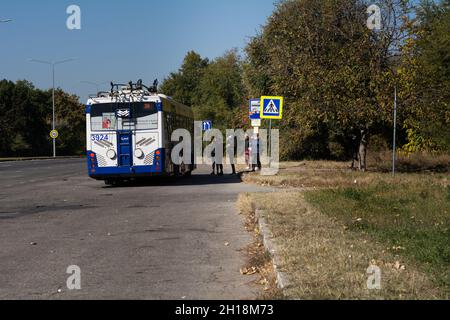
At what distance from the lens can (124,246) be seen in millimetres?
9805

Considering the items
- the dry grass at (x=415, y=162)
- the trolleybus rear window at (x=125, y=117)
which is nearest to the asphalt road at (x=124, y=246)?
the trolleybus rear window at (x=125, y=117)

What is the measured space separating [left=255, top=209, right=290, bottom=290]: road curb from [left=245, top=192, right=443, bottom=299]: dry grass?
0.27ft

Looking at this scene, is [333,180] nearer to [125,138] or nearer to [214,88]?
[125,138]

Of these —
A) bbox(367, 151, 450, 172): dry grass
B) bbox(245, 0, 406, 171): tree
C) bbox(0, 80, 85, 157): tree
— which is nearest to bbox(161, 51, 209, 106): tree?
bbox(0, 80, 85, 157): tree

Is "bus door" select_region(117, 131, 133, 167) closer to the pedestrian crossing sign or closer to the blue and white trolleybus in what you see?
the blue and white trolleybus

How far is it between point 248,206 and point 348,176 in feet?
24.6

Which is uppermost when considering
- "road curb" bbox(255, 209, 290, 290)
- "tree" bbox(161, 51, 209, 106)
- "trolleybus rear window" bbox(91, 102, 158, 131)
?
"tree" bbox(161, 51, 209, 106)

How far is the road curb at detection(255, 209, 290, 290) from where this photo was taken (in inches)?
257

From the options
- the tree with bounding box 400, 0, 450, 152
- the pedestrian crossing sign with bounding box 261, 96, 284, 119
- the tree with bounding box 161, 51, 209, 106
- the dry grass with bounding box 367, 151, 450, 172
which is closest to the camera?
the tree with bounding box 400, 0, 450, 152

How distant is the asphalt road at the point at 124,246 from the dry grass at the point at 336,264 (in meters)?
0.67

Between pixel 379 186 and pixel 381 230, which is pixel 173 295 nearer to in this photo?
pixel 381 230

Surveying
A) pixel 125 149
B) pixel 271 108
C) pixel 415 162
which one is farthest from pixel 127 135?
pixel 415 162
